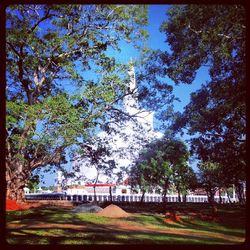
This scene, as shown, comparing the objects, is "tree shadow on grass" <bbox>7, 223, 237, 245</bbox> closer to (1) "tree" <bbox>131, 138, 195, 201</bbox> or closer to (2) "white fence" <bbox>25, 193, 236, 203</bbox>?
(1) "tree" <bbox>131, 138, 195, 201</bbox>

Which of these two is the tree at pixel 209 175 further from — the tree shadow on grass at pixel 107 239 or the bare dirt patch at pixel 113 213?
the tree shadow on grass at pixel 107 239

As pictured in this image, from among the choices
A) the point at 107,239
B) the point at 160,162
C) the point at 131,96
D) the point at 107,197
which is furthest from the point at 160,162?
the point at 107,239

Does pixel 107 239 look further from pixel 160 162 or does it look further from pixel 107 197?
pixel 107 197

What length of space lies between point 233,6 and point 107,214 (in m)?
10.6

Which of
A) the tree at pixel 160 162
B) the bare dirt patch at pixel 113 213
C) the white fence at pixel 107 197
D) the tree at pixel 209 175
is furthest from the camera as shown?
the white fence at pixel 107 197

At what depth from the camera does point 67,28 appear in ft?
56.9

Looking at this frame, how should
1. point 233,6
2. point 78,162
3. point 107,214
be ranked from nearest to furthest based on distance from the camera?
point 233,6, point 107,214, point 78,162

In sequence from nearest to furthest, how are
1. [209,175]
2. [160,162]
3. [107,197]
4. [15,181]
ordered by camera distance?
[15,181] → [160,162] → [209,175] → [107,197]

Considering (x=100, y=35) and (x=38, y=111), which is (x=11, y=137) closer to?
(x=38, y=111)

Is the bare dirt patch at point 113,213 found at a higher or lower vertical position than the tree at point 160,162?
lower

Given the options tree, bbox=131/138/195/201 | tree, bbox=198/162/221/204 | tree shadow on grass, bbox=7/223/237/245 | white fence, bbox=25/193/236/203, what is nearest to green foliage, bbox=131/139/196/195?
tree, bbox=131/138/195/201

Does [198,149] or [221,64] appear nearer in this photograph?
[221,64]

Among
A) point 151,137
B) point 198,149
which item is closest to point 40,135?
point 151,137

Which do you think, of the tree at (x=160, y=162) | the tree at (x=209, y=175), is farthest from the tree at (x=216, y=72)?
the tree at (x=209, y=175)
